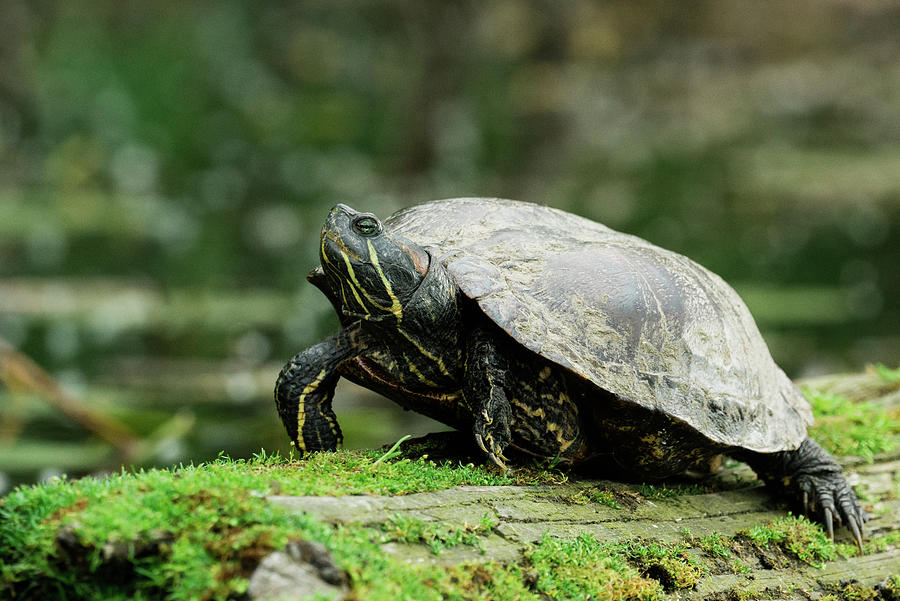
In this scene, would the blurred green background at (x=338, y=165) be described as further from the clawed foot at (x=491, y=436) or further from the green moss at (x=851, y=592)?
the green moss at (x=851, y=592)

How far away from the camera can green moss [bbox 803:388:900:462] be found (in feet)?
15.2

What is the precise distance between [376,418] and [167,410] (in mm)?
1668

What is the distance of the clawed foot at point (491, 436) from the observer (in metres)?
3.32

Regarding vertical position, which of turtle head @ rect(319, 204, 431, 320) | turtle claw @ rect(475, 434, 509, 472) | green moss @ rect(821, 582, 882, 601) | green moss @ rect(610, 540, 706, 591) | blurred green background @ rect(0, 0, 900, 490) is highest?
blurred green background @ rect(0, 0, 900, 490)

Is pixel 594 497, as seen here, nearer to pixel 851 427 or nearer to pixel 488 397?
pixel 488 397

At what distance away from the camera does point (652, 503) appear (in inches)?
143

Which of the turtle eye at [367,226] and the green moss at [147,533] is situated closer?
the green moss at [147,533]

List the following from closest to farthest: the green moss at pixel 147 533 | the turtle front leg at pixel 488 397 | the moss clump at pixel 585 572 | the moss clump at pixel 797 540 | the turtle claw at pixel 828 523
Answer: the green moss at pixel 147 533, the moss clump at pixel 585 572, the turtle front leg at pixel 488 397, the moss clump at pixel 797 540, the turtle claw at pixel 828 523

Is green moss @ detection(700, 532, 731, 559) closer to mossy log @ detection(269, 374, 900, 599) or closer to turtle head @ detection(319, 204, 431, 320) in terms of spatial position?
mossy log @ detection(269, 374, 900, 599)

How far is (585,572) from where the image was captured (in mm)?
2996

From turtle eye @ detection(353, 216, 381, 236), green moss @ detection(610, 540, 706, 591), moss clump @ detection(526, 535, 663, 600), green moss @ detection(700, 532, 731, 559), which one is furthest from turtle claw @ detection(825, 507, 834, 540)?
turtle eye @ detection(353, 216, 381, 236)

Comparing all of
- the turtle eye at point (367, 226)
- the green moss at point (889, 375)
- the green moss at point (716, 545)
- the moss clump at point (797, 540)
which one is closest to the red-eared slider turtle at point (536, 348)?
the turtle eye at point (367, 226)

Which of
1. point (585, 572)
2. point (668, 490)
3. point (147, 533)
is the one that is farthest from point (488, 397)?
point (147, 533)

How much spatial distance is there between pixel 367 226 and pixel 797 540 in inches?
84.2
